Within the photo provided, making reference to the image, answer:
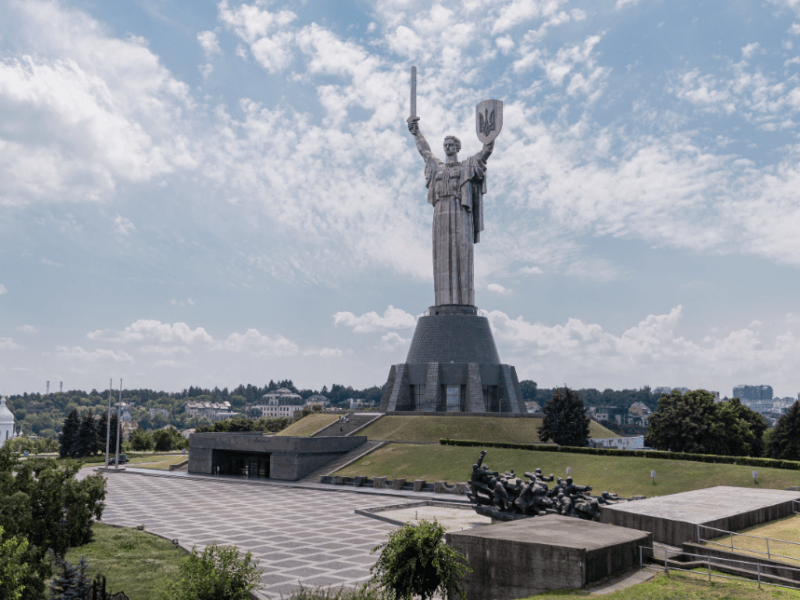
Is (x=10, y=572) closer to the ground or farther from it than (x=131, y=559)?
farther from it

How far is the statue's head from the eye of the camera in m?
58.9

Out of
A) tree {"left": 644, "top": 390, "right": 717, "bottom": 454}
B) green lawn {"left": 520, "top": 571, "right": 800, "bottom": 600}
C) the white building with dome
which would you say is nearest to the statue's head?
tree {"left": 644, "top": 390, "right": 717, "bottom": 454}

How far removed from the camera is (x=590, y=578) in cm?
1180

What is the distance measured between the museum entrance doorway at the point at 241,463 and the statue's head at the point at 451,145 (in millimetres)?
32808

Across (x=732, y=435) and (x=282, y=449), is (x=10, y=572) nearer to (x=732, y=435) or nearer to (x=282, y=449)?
(x=282, y=449)

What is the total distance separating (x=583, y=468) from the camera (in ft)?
108

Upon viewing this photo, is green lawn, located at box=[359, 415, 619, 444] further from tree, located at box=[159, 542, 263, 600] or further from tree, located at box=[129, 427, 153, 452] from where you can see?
tree, located at box=[129, 427, 153, 452]

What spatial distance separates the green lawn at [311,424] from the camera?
5111 centimetres

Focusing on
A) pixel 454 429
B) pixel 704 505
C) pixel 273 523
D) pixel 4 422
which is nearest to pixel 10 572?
pixel 273 523

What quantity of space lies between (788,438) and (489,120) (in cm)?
3483

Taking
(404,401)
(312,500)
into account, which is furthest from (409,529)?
(404,401)

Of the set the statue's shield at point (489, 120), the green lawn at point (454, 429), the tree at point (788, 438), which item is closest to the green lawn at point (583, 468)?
the green lawn at point (454, 429)

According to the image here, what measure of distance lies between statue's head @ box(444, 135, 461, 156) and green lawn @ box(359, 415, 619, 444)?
2524cm

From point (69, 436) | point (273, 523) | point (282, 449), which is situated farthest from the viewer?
point (69, 436)
